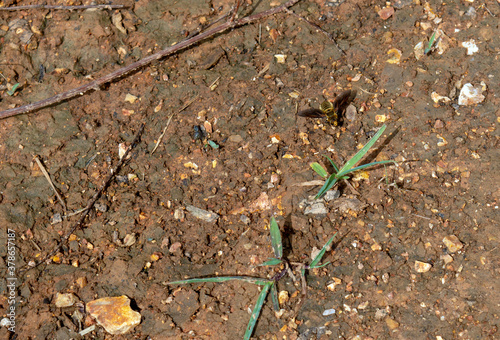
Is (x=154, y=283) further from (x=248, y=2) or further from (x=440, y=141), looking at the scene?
(x=248, y=2)

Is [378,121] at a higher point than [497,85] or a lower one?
lower

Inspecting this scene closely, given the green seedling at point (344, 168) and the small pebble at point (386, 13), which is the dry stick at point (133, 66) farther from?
the green seedling at point (344, 168)

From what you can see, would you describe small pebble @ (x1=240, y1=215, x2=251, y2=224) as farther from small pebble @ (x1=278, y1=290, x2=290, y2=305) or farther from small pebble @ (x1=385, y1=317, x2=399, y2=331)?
small pebble @ (x1=385, y1=317, x2=399, y2=331)

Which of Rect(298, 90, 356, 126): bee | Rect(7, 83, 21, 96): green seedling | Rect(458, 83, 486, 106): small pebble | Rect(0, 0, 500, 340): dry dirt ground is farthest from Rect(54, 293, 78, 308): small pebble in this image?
Rect(458, 83, 486, 106): small pebble

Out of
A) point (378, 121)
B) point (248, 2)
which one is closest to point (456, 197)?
point (378, 121)

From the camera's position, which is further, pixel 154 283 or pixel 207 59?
pixel 207 59

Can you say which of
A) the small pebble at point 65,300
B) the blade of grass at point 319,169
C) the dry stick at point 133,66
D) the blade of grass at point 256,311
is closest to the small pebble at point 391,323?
the blade of grass at point 256,311
